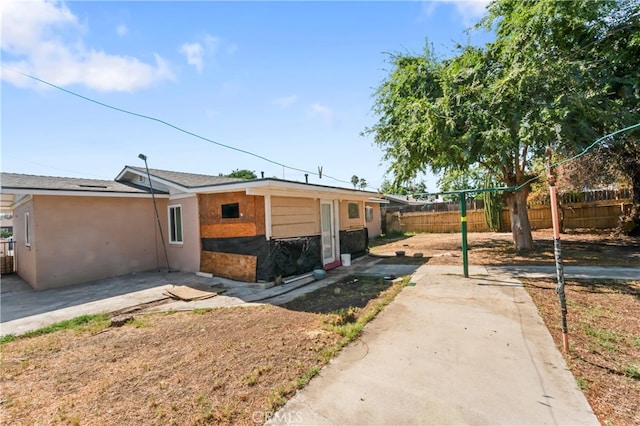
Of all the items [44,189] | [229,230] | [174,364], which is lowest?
[174,364]

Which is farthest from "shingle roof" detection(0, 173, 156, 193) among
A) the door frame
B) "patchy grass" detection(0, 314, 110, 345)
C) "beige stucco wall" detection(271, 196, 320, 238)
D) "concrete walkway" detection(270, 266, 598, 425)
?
"concrete walkway" detection(270, 266, 598, 425)

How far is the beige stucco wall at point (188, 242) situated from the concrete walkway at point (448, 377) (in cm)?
613

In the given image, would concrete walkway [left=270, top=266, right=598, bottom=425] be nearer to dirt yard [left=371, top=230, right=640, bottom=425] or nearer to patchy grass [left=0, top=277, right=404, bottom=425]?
dirt yard [left=371, top=230, right=640, bottom=425]

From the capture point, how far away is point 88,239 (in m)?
8.36

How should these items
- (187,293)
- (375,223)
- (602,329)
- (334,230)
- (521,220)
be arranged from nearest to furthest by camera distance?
1. (602,329)
2. (187,293)
3. (334,230)
4. (521,220)
5. (375,223)

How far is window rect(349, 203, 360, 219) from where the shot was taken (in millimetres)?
11063

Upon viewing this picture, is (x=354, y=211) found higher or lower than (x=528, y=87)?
lower

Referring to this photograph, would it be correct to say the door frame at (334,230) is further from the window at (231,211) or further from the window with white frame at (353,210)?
the window at (231,211)

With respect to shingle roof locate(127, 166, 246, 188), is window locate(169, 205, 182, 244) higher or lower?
lower

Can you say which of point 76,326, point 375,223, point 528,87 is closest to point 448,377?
point 76,326

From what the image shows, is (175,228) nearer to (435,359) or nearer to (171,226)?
(171,226)

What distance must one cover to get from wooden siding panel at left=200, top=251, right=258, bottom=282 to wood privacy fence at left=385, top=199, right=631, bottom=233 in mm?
15008

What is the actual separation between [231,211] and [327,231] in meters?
3.23

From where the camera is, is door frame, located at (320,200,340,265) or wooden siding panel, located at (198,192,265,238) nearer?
wooden siding panel, located at (198,192,265,238)
